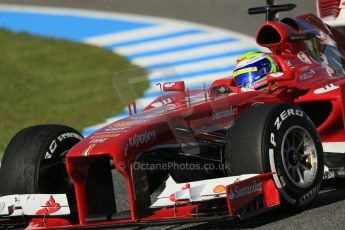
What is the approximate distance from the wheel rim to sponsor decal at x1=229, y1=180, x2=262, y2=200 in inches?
16.8

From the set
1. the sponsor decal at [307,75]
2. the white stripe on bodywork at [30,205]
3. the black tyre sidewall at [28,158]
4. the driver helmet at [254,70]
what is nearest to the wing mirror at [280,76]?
the driver helmet at [254,70]

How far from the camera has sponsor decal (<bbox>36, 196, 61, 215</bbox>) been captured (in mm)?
6504

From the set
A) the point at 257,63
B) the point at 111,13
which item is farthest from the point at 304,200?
the point at 111,13

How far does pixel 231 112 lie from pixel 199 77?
7.22 metres

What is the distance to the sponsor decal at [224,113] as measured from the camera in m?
6.96

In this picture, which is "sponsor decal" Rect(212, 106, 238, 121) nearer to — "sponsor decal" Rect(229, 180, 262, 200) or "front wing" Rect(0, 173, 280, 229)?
"front wing" Rect(0, 173, 280, 229)

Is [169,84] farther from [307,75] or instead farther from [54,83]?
[54,83]

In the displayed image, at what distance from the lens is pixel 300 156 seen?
6664mm

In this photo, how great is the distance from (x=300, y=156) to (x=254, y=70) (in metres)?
1.22

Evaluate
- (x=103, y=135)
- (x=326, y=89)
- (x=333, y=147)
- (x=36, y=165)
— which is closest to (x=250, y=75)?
(x=326, y=89)

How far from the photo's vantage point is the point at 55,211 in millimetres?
6496

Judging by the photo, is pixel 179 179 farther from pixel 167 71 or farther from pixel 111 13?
pixel 111 13

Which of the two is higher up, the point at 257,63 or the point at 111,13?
the point at 111,13

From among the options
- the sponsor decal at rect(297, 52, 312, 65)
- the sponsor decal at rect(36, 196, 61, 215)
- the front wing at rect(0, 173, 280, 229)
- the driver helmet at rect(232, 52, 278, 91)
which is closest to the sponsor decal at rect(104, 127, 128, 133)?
the front wing at rect(0, 173, 280, 229)
